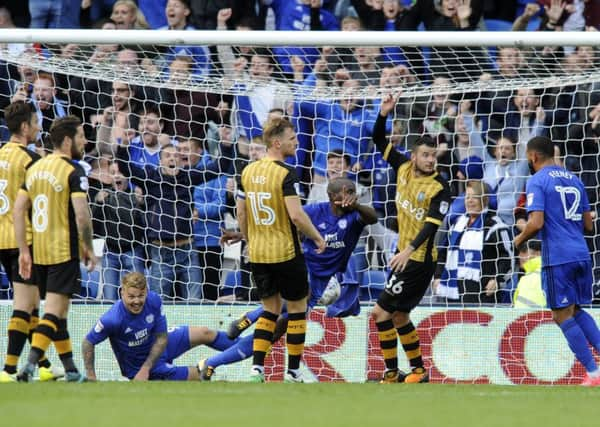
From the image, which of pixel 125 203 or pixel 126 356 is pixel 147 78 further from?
pixel 126 356

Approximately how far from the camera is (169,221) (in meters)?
12.5

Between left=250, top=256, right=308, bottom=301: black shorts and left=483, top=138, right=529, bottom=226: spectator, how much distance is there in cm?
340

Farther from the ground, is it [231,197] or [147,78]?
[147,78]

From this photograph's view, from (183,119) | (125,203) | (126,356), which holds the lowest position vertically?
(126,356)

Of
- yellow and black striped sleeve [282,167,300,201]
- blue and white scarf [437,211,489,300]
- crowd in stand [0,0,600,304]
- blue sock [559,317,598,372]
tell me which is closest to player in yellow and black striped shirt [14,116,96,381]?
yellow and black striped sleeve [282,167,300,201]

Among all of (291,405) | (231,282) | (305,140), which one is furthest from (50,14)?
(291,405)

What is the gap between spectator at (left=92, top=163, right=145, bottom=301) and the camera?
12422 mm

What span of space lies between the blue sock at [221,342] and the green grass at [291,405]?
A: 263cm

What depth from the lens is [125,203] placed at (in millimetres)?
12523

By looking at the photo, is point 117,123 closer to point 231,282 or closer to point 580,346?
point 231,282

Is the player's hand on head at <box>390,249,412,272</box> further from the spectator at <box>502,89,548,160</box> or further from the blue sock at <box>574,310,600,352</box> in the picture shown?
the spectator at <box>502,89,548,160</box>

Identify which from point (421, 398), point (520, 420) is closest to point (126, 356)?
point (421, 398)

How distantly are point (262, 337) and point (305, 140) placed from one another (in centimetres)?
368

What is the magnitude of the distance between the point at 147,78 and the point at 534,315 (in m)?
4.45
